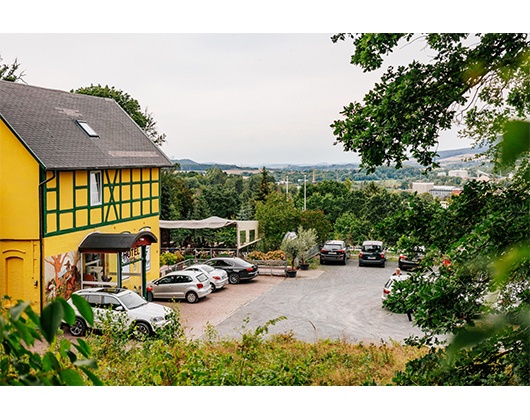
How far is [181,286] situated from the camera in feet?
16.8

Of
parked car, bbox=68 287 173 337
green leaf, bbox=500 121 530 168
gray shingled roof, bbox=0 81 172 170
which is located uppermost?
gray shingled roof, bbox=0 81 172 170

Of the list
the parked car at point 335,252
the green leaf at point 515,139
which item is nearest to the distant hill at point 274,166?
the parked car at point 335,252

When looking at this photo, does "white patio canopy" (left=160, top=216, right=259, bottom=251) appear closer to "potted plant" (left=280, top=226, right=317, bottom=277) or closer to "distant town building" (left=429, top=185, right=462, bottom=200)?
"potted plant" (left=280, top=226, right=317, bottom=277)

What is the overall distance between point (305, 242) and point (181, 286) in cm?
121

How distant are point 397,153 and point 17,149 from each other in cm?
271

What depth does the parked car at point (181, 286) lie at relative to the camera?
5.04 metres

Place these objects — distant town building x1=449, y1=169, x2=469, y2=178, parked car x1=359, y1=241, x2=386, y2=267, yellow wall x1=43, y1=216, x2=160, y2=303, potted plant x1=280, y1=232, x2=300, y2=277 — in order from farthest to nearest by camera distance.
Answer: potted plant x1=280, y1=232, x2=300, y2=277 < parked car x1=359, y1=241, x2=386, y2=267 < distant town building x1=449, y1=169, x2=469, y2=178 < yellow wall x1=43, y1=216, x2=160, y2=303

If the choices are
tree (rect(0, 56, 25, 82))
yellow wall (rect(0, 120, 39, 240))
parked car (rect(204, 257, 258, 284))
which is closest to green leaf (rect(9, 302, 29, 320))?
yellow wall (rect(0, 120, 39, 240))

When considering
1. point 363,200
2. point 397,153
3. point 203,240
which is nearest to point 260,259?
point 203,240

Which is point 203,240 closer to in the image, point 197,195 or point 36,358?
point 197,195

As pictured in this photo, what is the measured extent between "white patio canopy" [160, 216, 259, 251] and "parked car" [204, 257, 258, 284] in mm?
155

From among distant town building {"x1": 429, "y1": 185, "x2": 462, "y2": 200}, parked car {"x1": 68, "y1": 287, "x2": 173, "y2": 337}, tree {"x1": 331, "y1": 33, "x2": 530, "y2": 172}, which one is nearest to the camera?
tree {"x1": 331, "y1": 33, "x2": 530, "y2": 172}

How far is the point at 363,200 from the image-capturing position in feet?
15.5

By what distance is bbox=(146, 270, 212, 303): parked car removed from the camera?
504 cm
